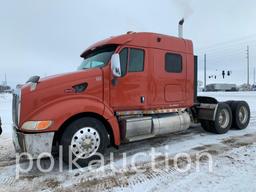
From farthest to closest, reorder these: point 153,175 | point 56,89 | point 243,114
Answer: point 243,114, point 56,89, point 153,175

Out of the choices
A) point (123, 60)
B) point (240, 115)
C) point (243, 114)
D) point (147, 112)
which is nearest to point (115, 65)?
point (123, 60)

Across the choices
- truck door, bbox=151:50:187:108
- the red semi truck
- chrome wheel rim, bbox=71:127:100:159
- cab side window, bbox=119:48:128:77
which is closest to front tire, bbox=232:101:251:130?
the red semi truck

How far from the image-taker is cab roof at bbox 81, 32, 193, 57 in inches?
222

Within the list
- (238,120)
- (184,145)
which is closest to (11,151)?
(184,145)

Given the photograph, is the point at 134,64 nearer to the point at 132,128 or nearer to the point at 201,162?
the point at 132,128

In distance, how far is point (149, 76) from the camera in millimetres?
5977

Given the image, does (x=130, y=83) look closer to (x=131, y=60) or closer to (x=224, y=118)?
(x=131, y=60)

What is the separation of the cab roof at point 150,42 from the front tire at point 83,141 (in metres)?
1.95

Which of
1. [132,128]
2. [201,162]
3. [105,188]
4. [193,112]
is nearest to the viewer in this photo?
[105,188]

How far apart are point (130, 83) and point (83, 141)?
175 cm

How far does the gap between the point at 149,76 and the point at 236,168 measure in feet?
9.19

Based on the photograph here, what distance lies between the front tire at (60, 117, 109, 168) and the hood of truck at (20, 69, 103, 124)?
59cm

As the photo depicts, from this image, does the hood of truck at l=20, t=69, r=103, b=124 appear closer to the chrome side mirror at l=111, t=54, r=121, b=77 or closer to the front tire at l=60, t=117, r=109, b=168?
the chrome side mirror at l=111, t=54, r=121, b=77

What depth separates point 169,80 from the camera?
6445mm
